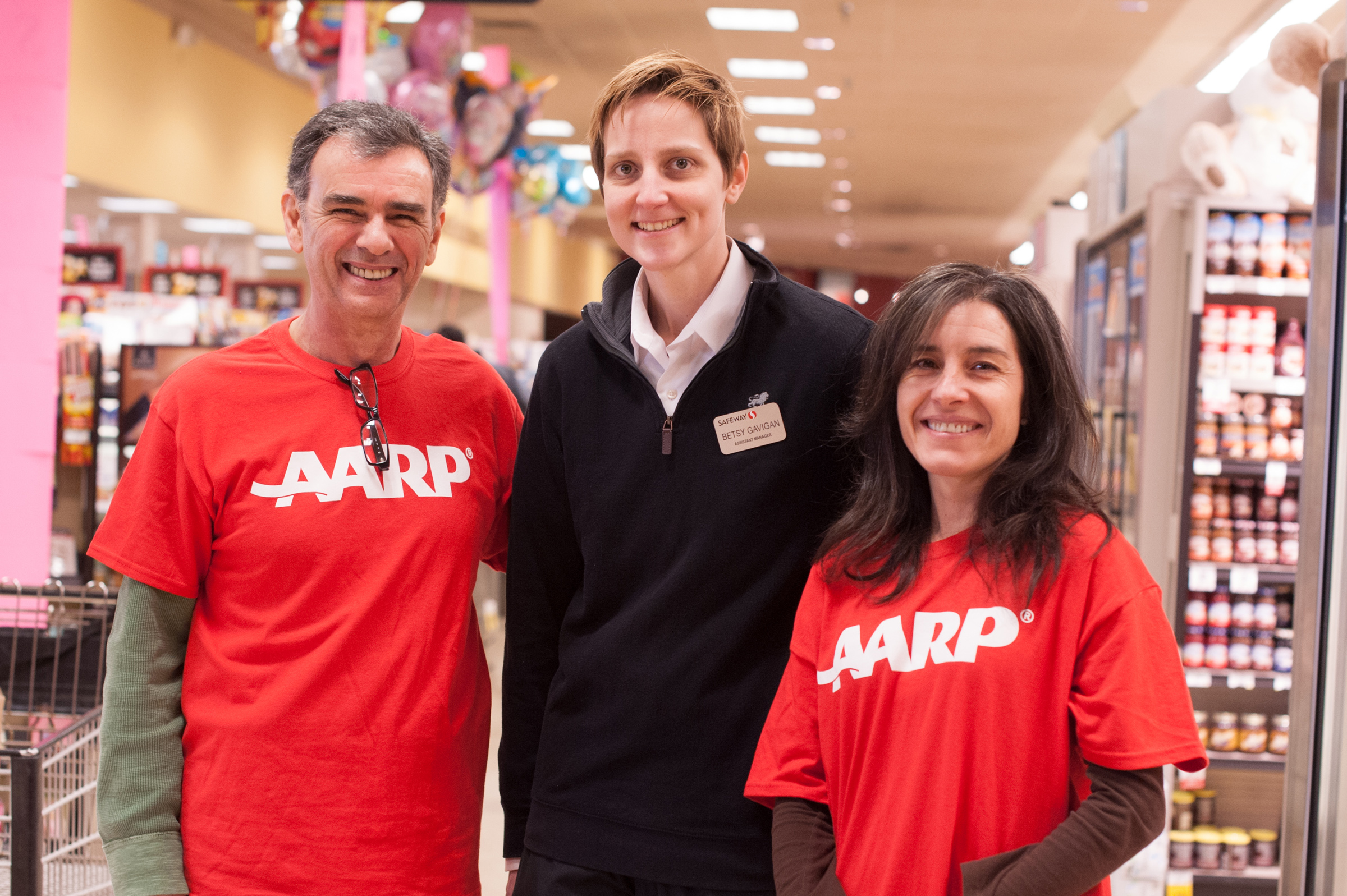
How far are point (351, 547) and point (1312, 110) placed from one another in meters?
4.24

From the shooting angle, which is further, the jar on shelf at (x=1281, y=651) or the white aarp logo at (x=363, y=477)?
the jar on shelf at (x=1281, y=651)

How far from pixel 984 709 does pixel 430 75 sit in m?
7.05

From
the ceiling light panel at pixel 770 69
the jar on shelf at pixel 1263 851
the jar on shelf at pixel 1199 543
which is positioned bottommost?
the jar on shelf at pixel 1263 851

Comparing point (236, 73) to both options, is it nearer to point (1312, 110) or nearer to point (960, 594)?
point (1312, 110)

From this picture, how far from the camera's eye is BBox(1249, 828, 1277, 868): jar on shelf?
4199 millimetres

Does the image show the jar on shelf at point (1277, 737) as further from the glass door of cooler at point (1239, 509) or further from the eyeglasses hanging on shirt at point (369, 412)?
the eyeglasses hanging on shirt at point (369, 412)

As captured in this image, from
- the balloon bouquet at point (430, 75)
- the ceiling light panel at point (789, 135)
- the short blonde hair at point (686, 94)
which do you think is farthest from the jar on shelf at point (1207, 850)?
the ceiling light panel at point (789, 135)

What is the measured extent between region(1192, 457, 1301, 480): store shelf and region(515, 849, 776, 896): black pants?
302cm

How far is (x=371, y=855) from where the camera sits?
1.67 meters

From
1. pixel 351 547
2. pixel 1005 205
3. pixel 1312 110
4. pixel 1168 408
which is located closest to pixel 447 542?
pixel 351 547

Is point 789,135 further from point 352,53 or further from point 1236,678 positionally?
point 1236,678

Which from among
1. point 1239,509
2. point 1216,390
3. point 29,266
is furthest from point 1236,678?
point 29,266

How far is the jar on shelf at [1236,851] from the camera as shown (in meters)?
4.16

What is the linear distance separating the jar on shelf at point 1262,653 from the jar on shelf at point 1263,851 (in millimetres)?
598
